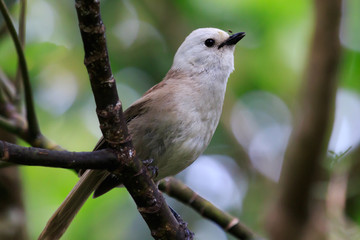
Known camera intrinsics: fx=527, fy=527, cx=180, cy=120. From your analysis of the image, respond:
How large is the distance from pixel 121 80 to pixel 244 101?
1.41 meters

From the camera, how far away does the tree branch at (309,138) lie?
3230mm

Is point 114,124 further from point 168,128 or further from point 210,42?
point 210,42

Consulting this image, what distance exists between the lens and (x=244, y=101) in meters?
6.01

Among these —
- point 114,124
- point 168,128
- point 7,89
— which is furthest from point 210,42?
point 114,124

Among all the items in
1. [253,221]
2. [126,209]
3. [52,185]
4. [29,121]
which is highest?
[29,121]

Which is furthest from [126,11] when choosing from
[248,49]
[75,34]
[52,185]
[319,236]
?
[319,236]

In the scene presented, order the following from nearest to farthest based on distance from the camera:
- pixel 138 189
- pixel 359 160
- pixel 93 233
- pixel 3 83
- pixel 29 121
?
pixel 138 189 → pixel 29 121 → pixel 3 83 → pixel 359 160 → pixel 93 233

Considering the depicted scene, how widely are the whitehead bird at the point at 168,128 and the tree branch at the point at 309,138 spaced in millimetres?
679

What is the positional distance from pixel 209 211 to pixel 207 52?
1403 millimetres

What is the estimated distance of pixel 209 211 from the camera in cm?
388

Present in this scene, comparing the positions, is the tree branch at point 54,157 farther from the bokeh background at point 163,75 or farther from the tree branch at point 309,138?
the bokeh background at point 163,75

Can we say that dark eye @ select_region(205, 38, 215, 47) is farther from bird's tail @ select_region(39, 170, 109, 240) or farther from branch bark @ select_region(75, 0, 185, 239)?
branch bark @ select_region(75, 0, 185, 239)

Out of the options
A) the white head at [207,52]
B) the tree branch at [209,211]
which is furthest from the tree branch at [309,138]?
the white head at [207,52]

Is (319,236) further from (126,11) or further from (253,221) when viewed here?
(126,11)
